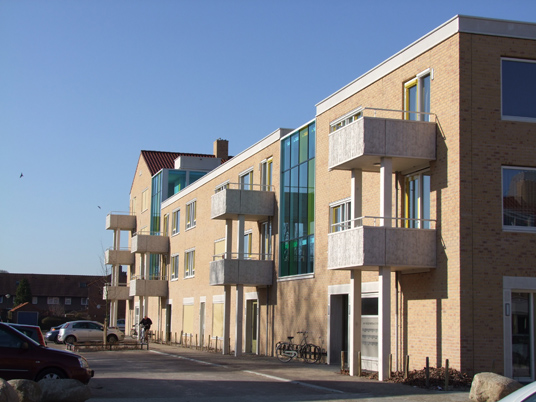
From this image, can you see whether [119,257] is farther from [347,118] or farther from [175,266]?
[347,118]

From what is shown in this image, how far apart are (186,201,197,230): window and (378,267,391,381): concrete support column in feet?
83.0

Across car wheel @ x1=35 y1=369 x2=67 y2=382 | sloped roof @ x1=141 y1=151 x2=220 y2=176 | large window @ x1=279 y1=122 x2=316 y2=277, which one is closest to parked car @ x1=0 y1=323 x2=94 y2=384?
car wheel @ x1=35 y1=369 x2=67 y2=382

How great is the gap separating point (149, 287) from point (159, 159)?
12400 millimetres

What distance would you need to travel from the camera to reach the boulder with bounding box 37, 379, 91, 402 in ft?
45.4

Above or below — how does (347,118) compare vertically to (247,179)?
above

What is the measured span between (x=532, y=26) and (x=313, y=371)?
11.6m

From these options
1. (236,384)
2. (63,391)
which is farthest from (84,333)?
(63,391)

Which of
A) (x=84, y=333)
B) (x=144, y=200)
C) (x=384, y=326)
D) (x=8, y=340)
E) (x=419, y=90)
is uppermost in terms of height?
(x=144, y=200)

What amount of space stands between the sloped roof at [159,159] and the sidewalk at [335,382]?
29513mm

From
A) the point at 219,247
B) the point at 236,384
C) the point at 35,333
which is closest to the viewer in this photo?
the point at 236,384

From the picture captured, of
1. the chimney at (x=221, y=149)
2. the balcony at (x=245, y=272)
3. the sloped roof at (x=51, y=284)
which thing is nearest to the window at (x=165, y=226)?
the chimney at (x=221, y=149)

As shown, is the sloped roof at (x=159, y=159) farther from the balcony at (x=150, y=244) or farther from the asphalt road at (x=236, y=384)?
the asphalt road at (x=236, y=384)

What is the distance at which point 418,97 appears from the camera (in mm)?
20594

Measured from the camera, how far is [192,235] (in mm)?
43594
